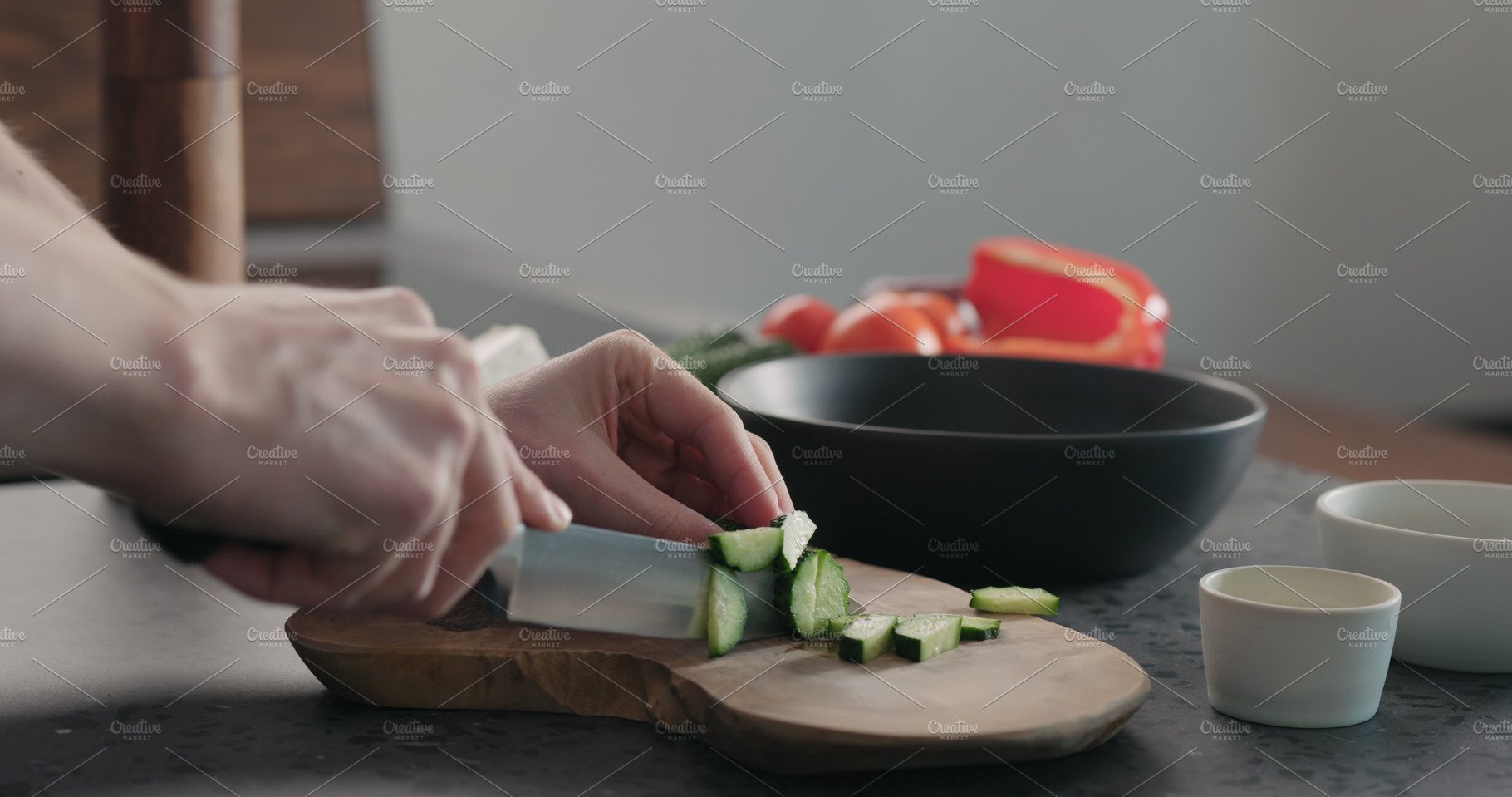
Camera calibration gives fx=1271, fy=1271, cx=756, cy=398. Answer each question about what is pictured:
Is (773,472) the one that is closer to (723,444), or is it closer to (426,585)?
(723,444)

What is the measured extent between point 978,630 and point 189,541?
1.58 ft

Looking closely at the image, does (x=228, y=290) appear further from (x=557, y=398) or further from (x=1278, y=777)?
(x=1278, y=777)

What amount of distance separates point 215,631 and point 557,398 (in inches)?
11.9

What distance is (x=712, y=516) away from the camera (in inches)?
40.3

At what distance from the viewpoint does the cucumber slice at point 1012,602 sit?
34.7 inches

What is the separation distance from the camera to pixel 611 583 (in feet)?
2.68

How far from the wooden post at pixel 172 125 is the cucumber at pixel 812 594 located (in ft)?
2.10

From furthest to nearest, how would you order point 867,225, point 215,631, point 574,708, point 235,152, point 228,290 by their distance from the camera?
1. point 867,225
2. point 235,152
3. point 215,631
4. point 574,708
5. point 228,290

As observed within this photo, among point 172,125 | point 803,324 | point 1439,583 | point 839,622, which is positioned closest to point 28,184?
point 172,125

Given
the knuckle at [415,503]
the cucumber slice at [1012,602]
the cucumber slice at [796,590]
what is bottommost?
the cucumber slice at [1012,602]

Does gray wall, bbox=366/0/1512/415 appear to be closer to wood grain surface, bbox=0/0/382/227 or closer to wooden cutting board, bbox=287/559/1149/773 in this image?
wood grain surface, bbox=0/0/382/227

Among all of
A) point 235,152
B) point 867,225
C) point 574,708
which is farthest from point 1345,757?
point 867,225

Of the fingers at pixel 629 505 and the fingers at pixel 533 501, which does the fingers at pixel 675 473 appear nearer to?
the fingers at pixel 629 505

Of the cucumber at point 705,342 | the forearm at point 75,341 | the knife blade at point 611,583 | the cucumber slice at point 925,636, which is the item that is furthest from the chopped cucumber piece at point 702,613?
the cucumber at point 705,342
